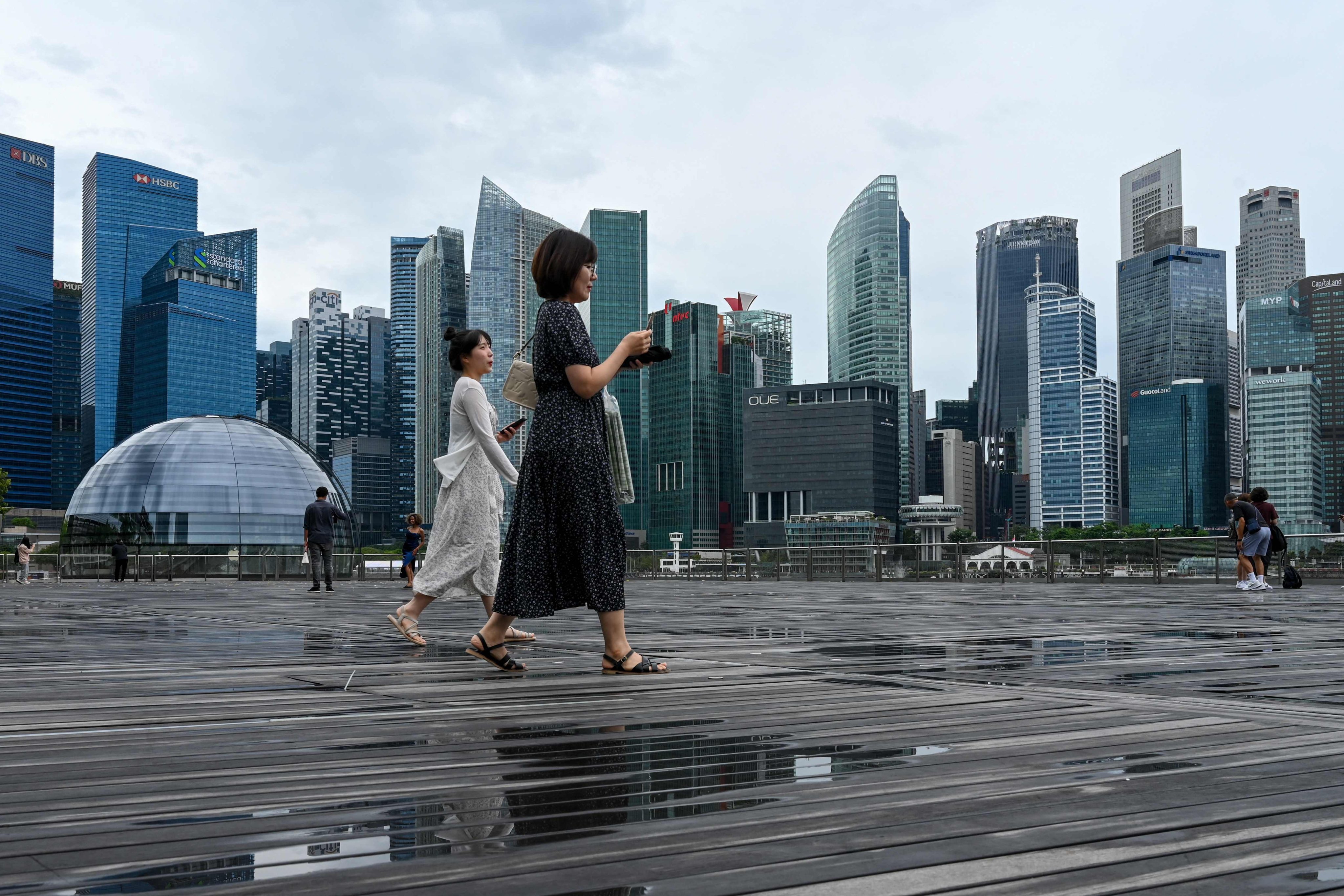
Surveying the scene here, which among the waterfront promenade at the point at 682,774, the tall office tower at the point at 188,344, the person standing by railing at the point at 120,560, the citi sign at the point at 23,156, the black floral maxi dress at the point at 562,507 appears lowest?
the person standing by railing at the point at 120,560

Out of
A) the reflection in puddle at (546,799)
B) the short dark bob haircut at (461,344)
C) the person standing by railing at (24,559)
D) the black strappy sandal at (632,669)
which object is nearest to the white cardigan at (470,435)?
the short dark bob haircut at (461,344)

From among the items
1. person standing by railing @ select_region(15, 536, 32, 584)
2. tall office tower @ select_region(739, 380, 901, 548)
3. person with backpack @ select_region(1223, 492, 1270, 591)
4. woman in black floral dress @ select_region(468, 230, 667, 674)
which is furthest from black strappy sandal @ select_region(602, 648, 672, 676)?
tall office tower @ select_region(739, 380, 901, 548)

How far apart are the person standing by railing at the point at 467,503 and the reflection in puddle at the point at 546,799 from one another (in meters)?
3.36

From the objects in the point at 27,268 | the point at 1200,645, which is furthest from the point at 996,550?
the point at 27,268

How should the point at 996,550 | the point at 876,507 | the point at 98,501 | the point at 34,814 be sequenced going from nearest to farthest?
1. the point at 34,814
2. the point at 996,550
3. the point at 98,501
4. the point at 876,507

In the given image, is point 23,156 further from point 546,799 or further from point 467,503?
point 546,799

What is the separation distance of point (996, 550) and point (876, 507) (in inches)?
Answer: 5786

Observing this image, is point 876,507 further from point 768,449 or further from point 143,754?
point 143,754

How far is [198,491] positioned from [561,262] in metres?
77.0

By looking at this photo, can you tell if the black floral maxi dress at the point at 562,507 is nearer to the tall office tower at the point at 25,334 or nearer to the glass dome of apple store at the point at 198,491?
the glass dome of apple store at the point at 198,491

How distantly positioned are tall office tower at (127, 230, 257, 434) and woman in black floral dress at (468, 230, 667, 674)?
18981 cm

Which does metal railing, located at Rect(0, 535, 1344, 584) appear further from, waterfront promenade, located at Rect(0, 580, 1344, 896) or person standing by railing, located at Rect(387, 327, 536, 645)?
waterfront promenade, located at Rect(0, 580, 1344, 896)

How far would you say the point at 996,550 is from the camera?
2467 cm

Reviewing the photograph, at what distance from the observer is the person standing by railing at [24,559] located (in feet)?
105
